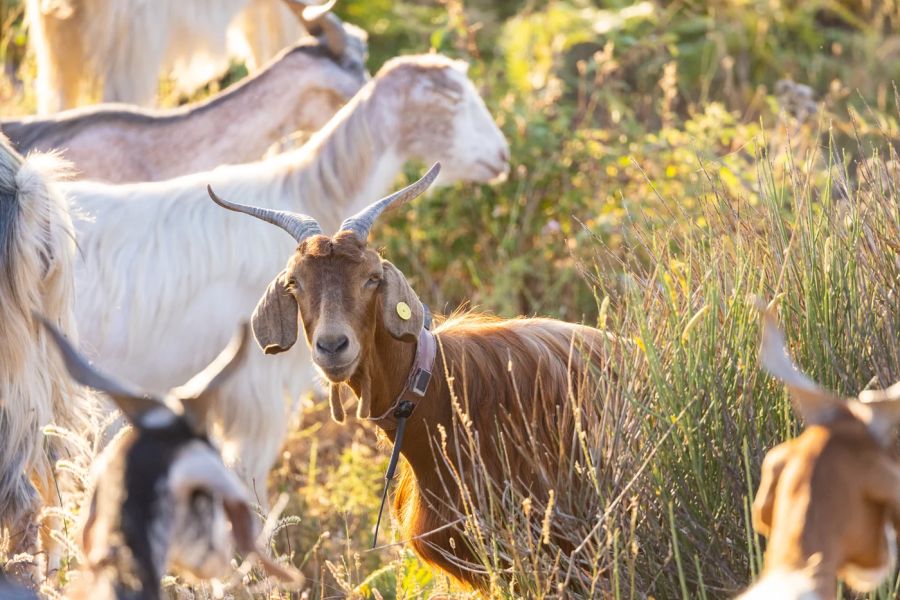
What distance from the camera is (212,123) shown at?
20.6ft

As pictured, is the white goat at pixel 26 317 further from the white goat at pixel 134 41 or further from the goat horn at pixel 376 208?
the white goat at pixel 134 41

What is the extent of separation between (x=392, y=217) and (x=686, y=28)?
13.0 feet

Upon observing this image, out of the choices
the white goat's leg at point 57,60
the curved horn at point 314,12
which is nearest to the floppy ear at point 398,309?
the curved horn at point 314,12

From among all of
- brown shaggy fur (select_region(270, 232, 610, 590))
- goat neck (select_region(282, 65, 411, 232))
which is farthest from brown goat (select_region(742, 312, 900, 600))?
goat neck (select_region(282, 65, 411, 232))

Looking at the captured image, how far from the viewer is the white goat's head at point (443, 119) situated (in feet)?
18.4

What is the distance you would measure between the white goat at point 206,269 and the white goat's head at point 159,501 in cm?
282

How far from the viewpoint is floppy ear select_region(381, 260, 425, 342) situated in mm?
3619

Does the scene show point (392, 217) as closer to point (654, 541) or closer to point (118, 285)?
point (118, 285)

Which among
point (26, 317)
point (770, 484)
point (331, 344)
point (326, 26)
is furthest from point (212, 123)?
point (770, 484)

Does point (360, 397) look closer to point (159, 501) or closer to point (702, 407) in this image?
point (702, 407)

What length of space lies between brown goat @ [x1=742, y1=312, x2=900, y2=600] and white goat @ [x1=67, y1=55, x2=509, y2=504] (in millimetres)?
3142

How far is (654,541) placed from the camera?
330cm

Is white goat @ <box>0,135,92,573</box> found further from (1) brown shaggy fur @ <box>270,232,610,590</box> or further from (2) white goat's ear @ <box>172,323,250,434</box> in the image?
(2) white goat's ear @ <box>172,323,250,434</box>

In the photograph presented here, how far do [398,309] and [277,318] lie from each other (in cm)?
32
